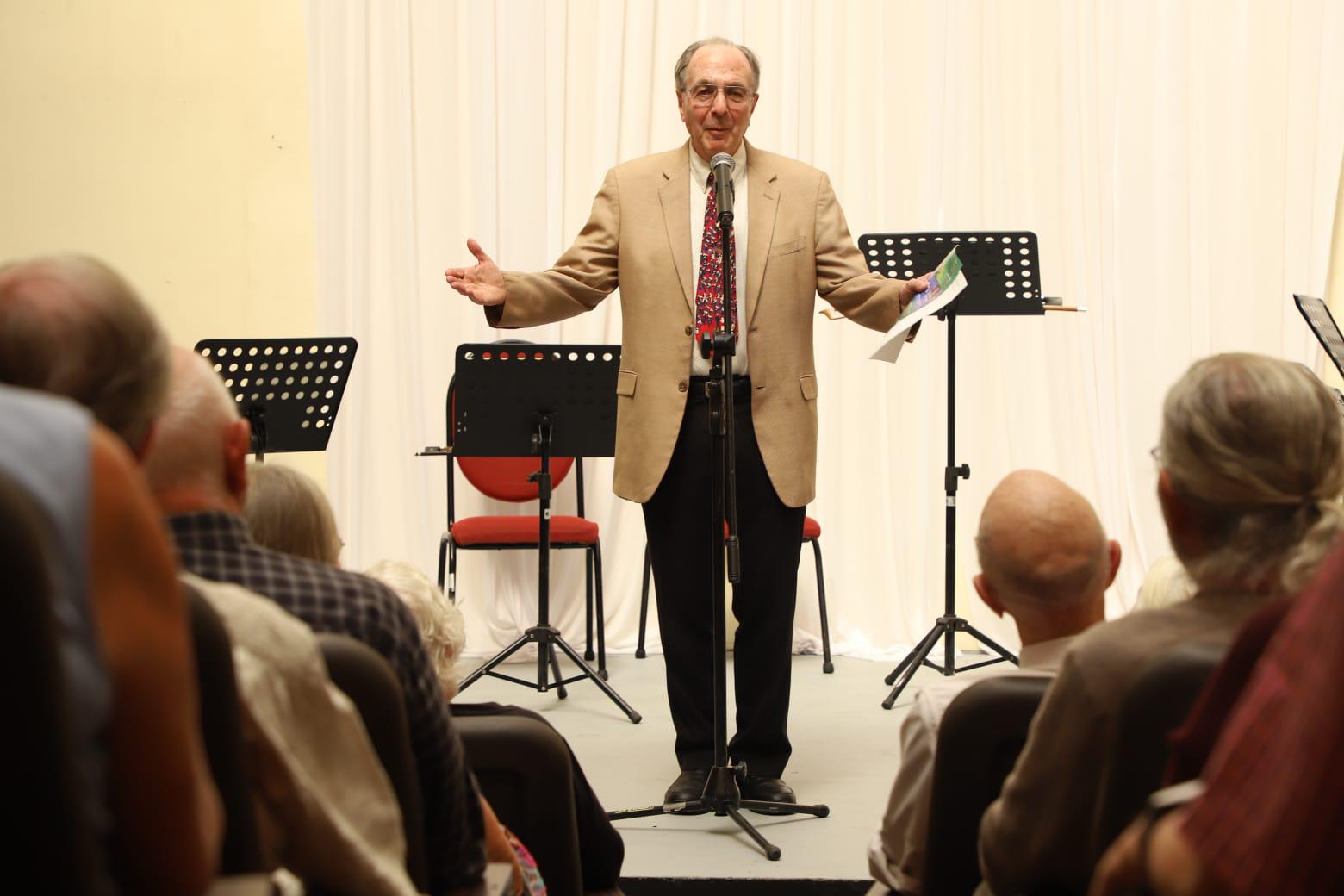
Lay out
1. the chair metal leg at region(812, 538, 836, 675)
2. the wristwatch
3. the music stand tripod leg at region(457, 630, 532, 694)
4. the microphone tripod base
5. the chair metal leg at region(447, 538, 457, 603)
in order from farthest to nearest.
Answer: the chair metal leg at region(812, 538, 836, 675) → the chair metal leg at region(447, 538, 457, 603) → the music stand tripod leg at region(457, 630, 532, 694) → the microphone tripod base → the wristwatch

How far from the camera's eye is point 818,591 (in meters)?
4.82

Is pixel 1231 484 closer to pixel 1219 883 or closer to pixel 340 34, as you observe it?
pixel 1219 883

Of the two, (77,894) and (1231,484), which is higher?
(1231,484)

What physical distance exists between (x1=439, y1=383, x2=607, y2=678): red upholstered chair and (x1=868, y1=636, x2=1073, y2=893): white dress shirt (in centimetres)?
274

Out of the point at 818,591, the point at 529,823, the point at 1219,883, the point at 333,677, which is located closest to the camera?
the point at 1219,883

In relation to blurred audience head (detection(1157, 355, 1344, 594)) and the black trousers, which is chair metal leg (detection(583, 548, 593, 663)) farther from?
blurred audience head (detection(1157, 355, 1344, 594))

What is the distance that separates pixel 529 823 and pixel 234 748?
2.64 feet

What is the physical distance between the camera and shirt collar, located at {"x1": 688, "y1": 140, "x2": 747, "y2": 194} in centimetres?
316

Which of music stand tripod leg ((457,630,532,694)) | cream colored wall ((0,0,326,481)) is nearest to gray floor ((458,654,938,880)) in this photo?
music stand tripod leg ((457,630,532,694))

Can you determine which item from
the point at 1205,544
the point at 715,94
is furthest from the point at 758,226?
the point at 1205,544

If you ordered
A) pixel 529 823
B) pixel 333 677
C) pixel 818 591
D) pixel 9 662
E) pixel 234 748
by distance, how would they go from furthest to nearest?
pixel 818 591, pixel 529 823, pixel 333 677, pixel 234 748, pixel 9 662

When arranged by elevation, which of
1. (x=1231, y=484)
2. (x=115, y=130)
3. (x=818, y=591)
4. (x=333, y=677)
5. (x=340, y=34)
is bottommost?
(x=818, y=591)

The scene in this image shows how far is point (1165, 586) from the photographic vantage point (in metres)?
1.89

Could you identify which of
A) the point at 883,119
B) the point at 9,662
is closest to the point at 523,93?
the point at 883,119
